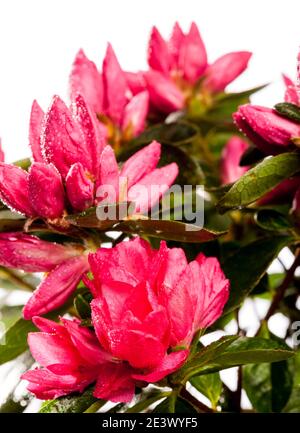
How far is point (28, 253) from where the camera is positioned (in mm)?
607

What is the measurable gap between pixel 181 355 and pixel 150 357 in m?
0.02

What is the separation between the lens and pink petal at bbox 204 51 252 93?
931 mm

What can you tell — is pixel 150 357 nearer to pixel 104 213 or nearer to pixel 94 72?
pixel 104 213

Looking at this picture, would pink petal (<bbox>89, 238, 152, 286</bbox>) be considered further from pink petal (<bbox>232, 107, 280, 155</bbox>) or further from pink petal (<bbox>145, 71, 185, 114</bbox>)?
pink petal (<bbox>145, 71, 185, 114</bbox>)

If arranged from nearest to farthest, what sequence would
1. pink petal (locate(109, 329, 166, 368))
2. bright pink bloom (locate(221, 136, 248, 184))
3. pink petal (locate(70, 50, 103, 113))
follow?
pink petal (locate(109, 329, 166, 368)), pink petal (locate(70, 50, 103, 113)), bright pink bloom (locate(221, 136, 248, 184))

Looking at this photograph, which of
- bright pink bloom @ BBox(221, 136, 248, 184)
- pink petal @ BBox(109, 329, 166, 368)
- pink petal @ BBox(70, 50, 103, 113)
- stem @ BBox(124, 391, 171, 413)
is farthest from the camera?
bright pink bloom @ BBox(221, 136, 248, 184)

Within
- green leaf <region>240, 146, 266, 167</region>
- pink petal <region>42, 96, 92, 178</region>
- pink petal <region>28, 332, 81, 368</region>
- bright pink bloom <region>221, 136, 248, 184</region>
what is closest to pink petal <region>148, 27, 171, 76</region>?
bright pink bloom <region>221, 136, 248, 184</region>

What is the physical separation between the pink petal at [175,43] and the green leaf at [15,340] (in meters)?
0.37

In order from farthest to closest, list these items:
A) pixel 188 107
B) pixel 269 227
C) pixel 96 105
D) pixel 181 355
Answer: pixel 188 107, pixel 96 105, pixel 269 227, pixel 181 355

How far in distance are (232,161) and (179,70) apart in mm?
123

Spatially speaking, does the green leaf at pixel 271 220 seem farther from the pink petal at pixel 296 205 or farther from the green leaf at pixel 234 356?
the green leaf at pixel 234 356

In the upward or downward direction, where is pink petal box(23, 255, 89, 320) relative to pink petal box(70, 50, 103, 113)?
downward

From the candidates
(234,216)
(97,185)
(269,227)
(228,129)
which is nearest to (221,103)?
(228,129)

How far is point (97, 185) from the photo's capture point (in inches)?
23.8
